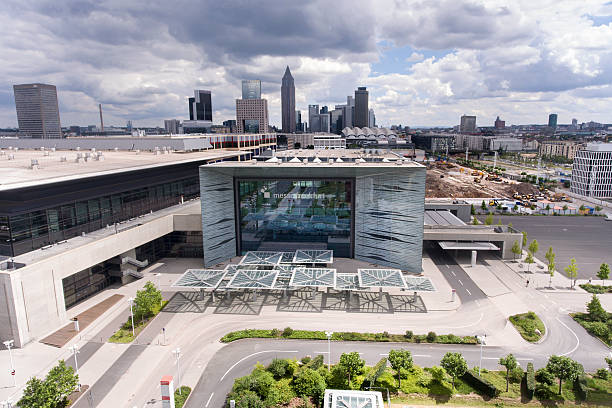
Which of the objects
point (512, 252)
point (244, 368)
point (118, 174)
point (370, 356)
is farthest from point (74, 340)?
point (512, 252)

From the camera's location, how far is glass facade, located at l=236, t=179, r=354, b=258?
54.6 m

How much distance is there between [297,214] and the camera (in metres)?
55.6

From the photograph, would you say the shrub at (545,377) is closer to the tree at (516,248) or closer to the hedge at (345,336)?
the hedge at (345,336)

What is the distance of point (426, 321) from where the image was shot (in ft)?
129

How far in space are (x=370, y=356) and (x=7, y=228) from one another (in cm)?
3918

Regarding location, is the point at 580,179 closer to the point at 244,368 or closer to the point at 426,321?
the point at 426,321

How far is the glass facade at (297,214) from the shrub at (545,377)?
29.9 m

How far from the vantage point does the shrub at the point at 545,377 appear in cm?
2844

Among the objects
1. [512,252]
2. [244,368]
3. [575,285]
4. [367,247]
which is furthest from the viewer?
[512,252]

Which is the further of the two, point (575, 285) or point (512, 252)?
point (512, 252)

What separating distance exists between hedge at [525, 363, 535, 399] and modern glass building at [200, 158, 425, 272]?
21.3 metres

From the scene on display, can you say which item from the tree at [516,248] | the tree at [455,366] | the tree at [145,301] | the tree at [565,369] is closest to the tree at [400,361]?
the tree at [455,366]

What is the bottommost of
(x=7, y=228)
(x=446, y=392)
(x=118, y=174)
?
(x=446, y=392)

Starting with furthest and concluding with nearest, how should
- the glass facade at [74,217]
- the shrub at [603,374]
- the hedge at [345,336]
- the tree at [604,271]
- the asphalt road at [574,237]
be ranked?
the asphalt road at [574,237] < the tree at [604,271] < the glass facade at [74,217] < the hedge at [345,336] < the shrub at [603,374]
